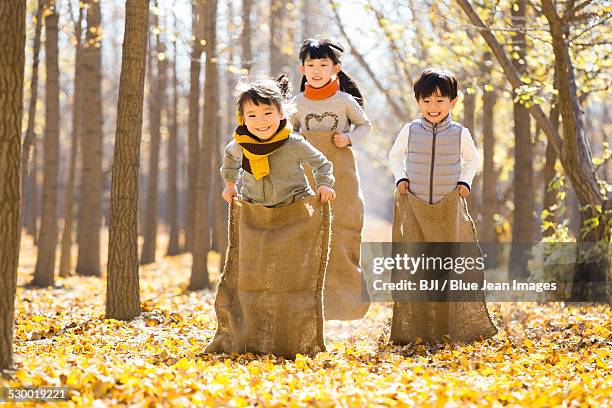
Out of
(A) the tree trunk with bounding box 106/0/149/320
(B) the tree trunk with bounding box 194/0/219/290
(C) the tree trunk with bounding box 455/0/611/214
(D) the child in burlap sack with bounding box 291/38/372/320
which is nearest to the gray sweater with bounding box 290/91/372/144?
(D) the child in burlap sack with bounding box 291/38/372/320

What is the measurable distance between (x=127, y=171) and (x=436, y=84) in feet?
10.4

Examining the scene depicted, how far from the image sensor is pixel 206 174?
12.0 meters

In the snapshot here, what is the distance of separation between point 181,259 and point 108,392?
16.3m

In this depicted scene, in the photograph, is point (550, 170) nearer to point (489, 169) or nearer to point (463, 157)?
point (489, 169)

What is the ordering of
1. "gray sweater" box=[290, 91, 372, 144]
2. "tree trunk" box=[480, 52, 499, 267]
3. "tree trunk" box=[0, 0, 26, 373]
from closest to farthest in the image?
"tree trunk" box=[0, 0, 26, 373] < "gray sweater" box=[290, 91, 372, 144] < "tree trunk" box=[480, 52, 499, 267]

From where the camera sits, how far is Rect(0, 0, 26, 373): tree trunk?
472 centimetres

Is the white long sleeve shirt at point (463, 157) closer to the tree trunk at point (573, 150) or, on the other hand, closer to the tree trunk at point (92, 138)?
the tree trunk at point (573, 150)

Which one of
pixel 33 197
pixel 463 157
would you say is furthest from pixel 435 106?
pixel 33 197

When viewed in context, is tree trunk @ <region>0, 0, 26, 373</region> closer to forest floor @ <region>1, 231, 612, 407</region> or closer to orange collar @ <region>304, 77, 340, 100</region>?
forest floor @ <region>1, 231, 612, 407</region>

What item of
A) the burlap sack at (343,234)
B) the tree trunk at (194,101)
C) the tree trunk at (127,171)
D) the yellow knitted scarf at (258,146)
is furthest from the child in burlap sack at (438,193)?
the tree trunk at (194,101)

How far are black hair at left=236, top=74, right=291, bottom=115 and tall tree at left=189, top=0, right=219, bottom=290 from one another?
582cm

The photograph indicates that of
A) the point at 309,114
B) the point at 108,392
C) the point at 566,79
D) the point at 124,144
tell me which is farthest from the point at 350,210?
the point at 108,392

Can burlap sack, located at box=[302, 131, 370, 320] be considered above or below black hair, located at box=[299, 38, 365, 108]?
below

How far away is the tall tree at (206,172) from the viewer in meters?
11.9
